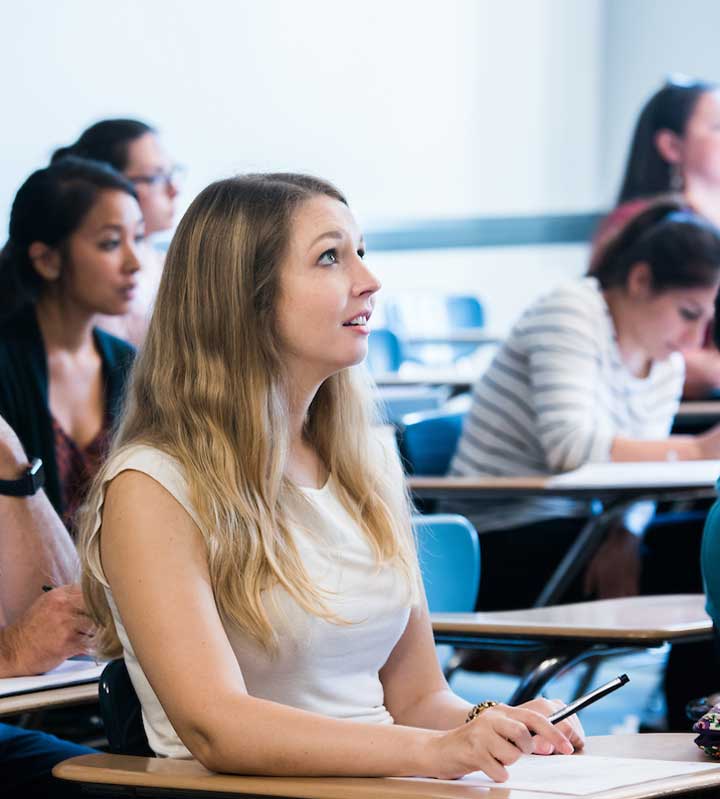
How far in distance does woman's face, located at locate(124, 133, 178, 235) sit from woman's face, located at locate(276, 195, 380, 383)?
210cm

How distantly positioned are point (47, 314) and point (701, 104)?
2.36m

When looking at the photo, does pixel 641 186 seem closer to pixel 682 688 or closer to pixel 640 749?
pixel 682 688

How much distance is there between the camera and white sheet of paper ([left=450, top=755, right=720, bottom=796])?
3.99ft

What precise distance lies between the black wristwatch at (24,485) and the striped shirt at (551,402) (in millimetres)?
1460

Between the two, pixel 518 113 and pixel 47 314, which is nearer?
pixel 47 314

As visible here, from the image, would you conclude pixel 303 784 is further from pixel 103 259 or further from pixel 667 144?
pixel 667 144

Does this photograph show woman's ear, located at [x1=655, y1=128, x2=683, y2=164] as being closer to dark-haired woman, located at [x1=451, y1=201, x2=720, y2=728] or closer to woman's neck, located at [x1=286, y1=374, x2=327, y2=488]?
dark-haired woman, located at [x1=451, y1=201, x2=720, y2=728]

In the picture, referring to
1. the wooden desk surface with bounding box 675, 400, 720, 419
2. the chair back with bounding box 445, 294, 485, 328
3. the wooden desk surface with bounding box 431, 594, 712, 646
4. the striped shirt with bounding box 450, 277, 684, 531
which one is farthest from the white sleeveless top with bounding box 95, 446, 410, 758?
the chair back with bounding box 445, 294, 485, 328

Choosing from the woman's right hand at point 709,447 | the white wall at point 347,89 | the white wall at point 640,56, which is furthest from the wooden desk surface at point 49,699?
the white wall at point 640,56

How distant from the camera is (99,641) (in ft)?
5.16

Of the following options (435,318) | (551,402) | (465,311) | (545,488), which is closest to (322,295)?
(545,488)

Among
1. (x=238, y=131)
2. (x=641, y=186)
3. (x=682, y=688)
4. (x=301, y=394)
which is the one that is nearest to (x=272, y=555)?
(x=301, y=394)

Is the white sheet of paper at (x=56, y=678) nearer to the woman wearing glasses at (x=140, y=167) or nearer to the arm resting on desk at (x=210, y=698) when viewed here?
the arm resting on desk at (x=210, y=698)

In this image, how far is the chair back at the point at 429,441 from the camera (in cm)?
321
